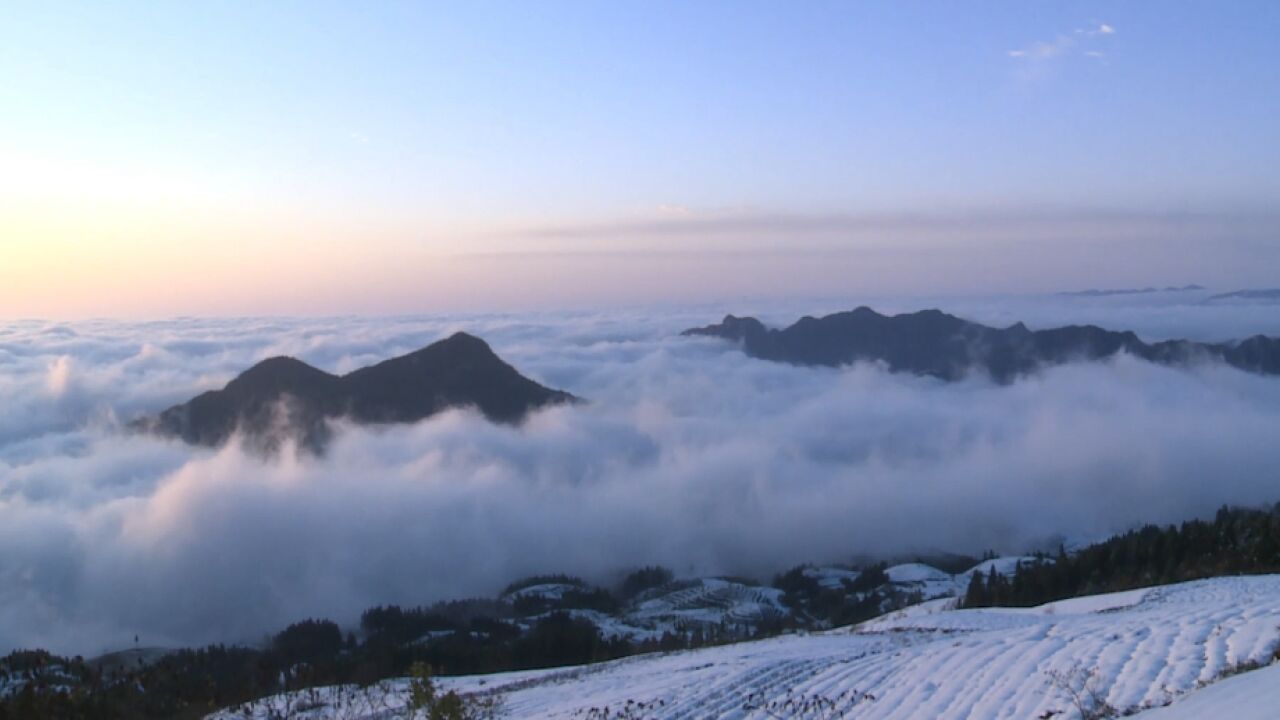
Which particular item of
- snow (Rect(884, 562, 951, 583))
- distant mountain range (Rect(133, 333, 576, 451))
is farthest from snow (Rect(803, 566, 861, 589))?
distant mountain range (Rect(133, 333, 576, 451))

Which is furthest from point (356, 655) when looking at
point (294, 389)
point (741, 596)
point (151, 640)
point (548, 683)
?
point (294, 389)

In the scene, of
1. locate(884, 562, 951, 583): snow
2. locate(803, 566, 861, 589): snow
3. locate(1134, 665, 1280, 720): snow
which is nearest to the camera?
locate(1134, 665, 1280, 720): snow

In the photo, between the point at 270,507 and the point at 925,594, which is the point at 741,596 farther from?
the point at 270,507

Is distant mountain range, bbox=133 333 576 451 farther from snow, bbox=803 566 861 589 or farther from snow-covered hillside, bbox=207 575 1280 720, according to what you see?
snow-covered hillside, bbox=207 575 1280 720

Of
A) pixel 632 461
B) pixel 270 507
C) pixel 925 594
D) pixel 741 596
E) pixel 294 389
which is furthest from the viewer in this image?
pixel 632 461

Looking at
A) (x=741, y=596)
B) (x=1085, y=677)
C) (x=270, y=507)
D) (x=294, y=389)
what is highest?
(x=1085, y=677)
